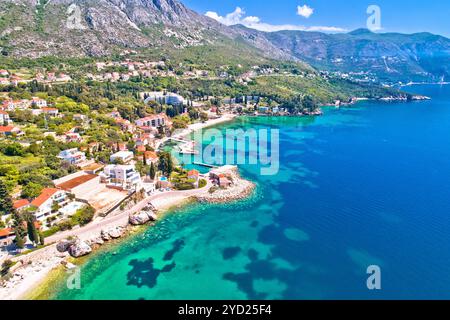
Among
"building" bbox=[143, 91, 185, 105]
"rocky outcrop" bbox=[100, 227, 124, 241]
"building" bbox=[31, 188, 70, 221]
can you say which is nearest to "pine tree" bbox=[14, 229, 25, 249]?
"building" bbox=[31, 188, 70, 221]

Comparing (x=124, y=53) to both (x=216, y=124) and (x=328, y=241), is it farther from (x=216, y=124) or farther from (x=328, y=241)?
(x=328, y=241)

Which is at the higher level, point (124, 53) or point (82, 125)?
point (124, 53)

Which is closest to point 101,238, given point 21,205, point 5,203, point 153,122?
point 21,205

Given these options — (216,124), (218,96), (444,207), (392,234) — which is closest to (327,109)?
(218,96)

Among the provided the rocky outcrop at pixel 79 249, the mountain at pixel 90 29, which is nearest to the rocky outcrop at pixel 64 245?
the rocky outcrop at pixel 79 249

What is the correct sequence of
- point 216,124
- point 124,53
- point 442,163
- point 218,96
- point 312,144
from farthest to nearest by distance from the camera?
point 124,53
point 218,96
point 216,124
point 312,144
point 442,163

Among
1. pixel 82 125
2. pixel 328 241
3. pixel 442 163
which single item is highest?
pixel 82 125

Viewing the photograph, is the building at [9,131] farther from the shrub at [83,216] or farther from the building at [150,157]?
the shrub at [83,216]
